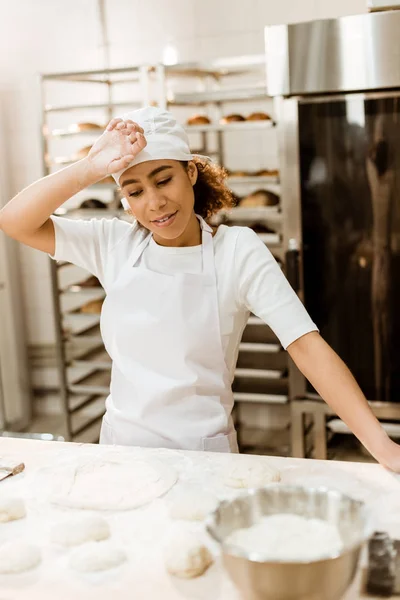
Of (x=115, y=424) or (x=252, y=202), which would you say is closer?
(x=115, y=424)

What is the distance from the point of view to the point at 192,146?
351cm

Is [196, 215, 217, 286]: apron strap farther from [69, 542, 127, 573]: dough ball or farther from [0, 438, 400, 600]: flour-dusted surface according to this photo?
[69, 542, 127, 573]: dough ball

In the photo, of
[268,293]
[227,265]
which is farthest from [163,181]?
[268,293]

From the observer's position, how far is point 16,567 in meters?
0.96

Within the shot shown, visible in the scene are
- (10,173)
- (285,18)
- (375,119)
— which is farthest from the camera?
(10,173)

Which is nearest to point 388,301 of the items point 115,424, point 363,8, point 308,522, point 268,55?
point 268,55

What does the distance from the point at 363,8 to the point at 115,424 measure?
7.87 feet

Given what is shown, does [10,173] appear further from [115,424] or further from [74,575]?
[74,575]

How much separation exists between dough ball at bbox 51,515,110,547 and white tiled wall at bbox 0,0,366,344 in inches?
99.0

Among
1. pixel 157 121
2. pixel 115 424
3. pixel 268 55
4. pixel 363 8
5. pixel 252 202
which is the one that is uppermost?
pixel 363 8

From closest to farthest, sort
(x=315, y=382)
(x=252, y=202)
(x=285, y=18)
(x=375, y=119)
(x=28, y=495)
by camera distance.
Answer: (x=28, y=495) < (x=315, y=382) < (x=375, y=119) < (x=252, y=202) < (x=285, y=18)

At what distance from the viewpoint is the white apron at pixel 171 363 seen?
1.54 m

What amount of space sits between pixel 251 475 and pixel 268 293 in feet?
1.42

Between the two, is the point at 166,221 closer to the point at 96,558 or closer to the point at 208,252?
the point at 208,252
